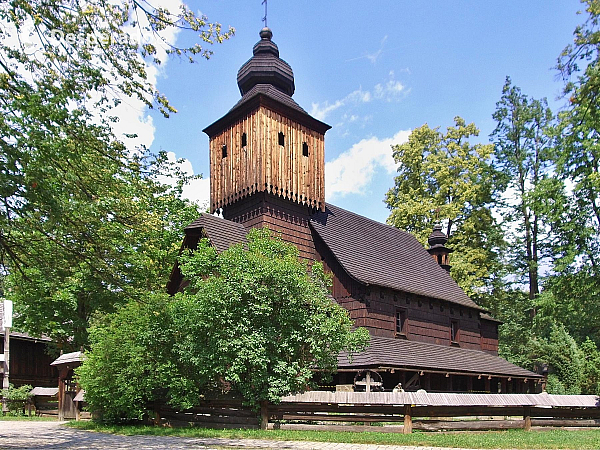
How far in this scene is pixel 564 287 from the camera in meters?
24.8

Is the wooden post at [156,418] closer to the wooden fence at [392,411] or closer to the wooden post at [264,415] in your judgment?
the wooden fence at [392,411]

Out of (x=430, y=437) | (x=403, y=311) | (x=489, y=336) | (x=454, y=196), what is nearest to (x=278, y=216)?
(x=403, y=311)

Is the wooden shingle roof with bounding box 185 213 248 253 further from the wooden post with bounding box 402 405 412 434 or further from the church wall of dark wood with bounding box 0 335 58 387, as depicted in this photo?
the church wall of dark wood with bounding box 0 335 58 387

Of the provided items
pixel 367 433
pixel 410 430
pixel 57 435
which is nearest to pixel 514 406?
pixel 410 430

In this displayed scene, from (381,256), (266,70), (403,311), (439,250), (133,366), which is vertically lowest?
(133,366)

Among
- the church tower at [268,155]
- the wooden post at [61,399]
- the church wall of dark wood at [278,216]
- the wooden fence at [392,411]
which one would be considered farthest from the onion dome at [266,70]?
the wooden fence at [392,411]

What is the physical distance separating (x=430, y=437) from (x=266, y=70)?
59.2ft

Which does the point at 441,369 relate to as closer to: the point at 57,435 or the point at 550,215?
the point at 550,215

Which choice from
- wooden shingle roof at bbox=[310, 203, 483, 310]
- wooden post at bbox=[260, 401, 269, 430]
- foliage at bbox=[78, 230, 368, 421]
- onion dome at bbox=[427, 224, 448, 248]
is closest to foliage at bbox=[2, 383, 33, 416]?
foliage at bbox=[78, 230, 368, 421]

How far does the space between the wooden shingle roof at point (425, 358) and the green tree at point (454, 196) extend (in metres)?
8.48

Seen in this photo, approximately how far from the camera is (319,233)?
24500mm

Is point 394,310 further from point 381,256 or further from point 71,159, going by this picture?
point 71,159

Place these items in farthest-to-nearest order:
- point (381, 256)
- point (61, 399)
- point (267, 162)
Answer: point (381, 256)
point (267, 162)
point (61, 399)

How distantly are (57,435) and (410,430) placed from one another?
856cm
